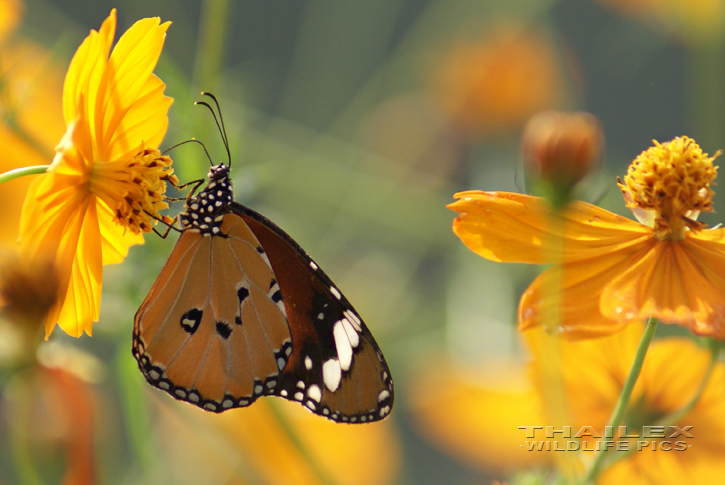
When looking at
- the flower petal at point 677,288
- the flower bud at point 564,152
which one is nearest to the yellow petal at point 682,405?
the flower petal at point 677,288

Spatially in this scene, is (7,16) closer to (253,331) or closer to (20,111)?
(20,111)

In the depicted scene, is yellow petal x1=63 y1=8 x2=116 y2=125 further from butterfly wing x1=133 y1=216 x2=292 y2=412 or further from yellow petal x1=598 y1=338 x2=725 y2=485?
yellow petal x1=598 y1=338 x2=725 y2=485

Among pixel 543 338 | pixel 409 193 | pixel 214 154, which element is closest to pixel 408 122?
pixel 409 193

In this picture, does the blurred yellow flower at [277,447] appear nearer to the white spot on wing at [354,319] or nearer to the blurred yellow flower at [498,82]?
the white spot on wing at [354,319]

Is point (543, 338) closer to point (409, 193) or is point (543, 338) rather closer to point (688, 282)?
point (688, 282)

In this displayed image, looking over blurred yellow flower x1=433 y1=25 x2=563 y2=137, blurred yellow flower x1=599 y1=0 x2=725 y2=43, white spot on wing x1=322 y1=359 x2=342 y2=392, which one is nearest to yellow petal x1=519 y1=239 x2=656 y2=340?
white spot on wing x1=322 y1=359 x2=342 y2=392

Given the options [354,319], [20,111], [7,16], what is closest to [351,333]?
[354,319]
